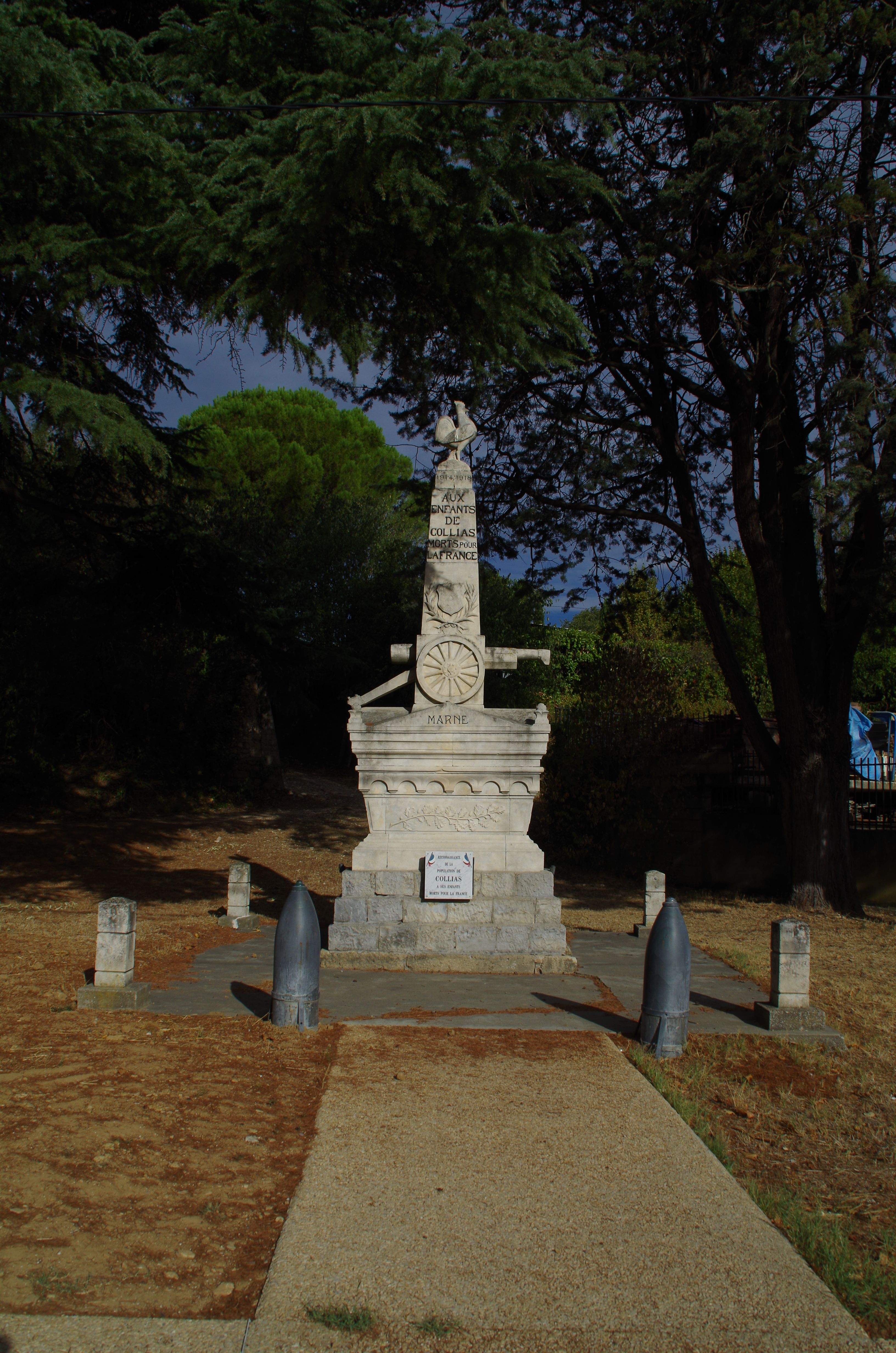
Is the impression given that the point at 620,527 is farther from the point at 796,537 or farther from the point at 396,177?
the point at 396,177

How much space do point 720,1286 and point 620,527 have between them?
12368 mm

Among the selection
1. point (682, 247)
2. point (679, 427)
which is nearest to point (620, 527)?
point (679, 427)

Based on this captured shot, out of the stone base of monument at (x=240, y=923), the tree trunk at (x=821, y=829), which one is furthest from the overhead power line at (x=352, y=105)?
the tree trunk at (x=821, y=829)

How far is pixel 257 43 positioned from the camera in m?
8.41

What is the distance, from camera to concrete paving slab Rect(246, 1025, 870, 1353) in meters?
2.91

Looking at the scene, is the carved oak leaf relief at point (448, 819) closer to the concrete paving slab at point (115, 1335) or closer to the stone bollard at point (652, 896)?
the stone bollard at point (652, 896)

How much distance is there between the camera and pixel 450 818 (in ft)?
25.1

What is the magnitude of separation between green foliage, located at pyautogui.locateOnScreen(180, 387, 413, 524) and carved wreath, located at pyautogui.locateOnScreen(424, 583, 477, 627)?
1899cm

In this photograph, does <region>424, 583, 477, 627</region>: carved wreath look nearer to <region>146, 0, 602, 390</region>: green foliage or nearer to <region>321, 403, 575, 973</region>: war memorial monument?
<region>321, 403, 575, 973</region>: war memorial monument

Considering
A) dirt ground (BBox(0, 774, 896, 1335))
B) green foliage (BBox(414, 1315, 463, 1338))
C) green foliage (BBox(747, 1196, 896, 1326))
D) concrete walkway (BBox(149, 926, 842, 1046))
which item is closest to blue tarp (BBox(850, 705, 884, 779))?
dirt ground (BBox(0, 774, 896, 1335))

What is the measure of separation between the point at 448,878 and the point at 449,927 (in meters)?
0.39

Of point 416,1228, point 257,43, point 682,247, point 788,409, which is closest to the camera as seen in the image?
point 416,1228

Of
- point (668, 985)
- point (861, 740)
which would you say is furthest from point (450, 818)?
point (861, 740)

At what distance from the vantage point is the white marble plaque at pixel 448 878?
7441mm
